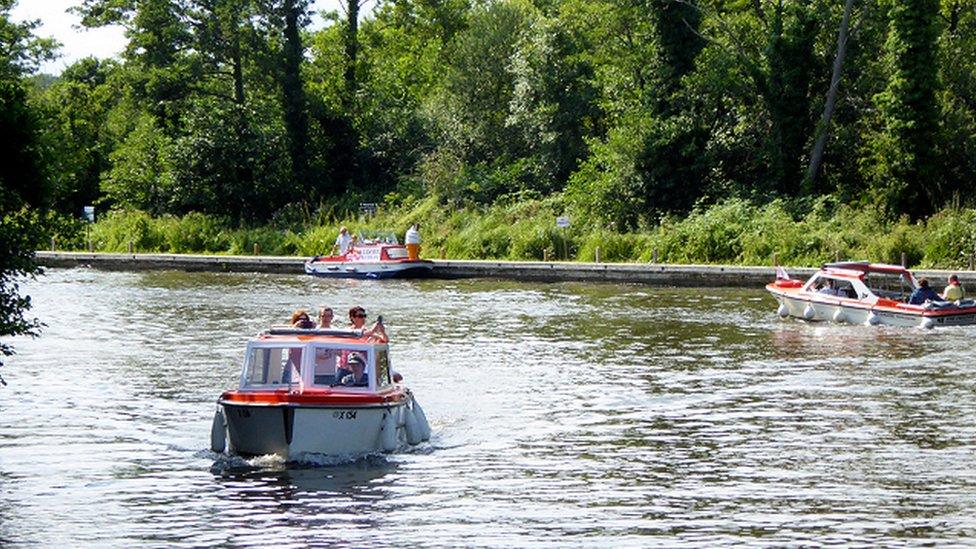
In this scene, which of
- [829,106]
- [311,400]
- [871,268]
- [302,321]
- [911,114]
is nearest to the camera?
[311,400]

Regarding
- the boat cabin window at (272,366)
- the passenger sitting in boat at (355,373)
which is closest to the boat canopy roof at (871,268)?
the passenger sitting in boat at (355,373)

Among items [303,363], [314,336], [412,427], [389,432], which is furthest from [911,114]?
[303,363]

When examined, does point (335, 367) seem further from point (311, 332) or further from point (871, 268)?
point (871, 268)

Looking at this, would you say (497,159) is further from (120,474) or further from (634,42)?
(120,474)

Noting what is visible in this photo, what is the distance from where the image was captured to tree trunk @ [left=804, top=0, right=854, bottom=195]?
6656cm

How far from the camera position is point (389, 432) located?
2525 centimetres

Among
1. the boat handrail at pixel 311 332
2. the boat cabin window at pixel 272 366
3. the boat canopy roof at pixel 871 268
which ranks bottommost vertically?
the boat cabin window at pixel 272 366

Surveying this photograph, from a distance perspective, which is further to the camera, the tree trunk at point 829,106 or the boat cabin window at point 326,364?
the tree trunk at point 829,106

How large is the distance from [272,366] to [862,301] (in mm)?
24758

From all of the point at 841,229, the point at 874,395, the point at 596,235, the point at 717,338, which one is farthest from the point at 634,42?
the point at 874,395

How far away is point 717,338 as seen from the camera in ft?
137

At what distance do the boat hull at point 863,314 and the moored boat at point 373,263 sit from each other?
20.4 m

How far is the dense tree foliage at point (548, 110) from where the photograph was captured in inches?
2584

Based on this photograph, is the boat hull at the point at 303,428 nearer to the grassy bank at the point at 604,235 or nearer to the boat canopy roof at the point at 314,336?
the boat canopy roof at the point at 314,336
